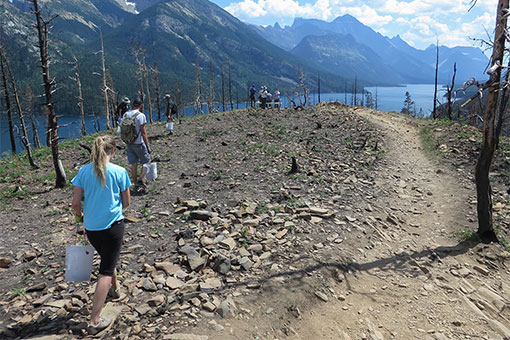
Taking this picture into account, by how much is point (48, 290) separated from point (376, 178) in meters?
Answer: 10.6

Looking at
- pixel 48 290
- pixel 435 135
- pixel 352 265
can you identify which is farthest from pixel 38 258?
pixel 435 135

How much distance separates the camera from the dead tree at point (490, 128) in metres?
6.24

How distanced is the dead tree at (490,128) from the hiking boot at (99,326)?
7613 millimetres

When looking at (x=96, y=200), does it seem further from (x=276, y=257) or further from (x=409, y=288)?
(x=409, y=288)

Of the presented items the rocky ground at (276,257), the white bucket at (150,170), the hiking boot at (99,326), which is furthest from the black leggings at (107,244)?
the white bucket at (150,170)

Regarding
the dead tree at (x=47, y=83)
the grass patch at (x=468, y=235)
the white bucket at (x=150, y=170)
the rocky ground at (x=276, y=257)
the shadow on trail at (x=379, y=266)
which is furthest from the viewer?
the dead tree at (x=47, y=83)

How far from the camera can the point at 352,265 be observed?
602 centimetres

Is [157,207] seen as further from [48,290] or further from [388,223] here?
[388,223]

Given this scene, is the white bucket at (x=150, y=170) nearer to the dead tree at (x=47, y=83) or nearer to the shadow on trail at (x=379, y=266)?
the dead tree at (x=47, y=83)

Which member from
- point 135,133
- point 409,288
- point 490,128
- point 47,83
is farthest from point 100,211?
point 47,83

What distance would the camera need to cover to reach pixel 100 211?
153 inches

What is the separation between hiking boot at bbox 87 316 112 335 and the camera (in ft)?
12.6

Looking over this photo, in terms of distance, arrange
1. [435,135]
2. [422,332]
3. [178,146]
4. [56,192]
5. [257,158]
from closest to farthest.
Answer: [422,332], [56,192], [257,158], [178,146], [435,135]

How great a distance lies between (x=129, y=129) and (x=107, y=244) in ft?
17.1
